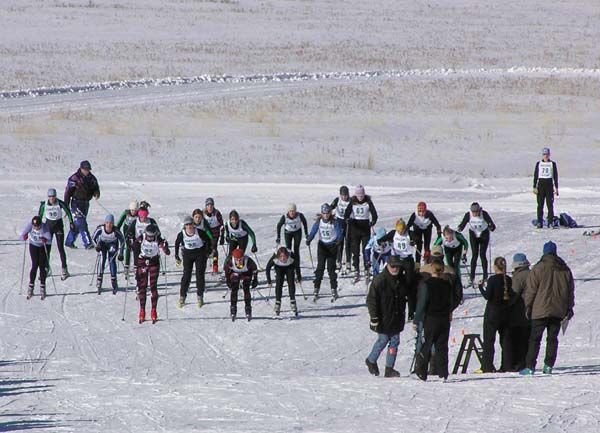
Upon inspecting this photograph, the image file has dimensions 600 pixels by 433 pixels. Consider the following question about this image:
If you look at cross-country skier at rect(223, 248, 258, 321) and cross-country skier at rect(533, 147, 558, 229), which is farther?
cross-country skier at rect(533, 147, 558, 229)

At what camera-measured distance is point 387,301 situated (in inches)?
516

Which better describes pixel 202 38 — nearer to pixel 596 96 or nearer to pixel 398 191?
pixel 596 96

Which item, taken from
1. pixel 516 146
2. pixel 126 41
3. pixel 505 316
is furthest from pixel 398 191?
pixel 126 41

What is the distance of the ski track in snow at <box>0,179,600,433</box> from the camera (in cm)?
1138

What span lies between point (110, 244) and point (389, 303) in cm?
791

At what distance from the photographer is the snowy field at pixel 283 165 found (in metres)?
12.1

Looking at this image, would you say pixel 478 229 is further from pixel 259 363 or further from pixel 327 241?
pixel 259 363

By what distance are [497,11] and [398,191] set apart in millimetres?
49387

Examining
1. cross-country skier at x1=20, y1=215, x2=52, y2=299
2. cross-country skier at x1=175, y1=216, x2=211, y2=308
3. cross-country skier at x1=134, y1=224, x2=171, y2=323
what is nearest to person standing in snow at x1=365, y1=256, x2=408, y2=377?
cross-country skier at x1=134, y1=224, x2=171, y2=323

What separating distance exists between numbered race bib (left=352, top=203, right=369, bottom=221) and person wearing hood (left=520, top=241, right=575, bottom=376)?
7.20 m

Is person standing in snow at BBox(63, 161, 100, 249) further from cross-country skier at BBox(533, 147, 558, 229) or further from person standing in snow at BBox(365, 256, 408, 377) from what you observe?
person standing in snow at BBox(365, 256, 408, 377)

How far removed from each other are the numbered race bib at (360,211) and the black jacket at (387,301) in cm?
700

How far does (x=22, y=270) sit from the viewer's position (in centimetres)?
2148

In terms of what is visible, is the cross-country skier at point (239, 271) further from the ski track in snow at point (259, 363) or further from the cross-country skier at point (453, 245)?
the cross-country skier at point (453, 245)
